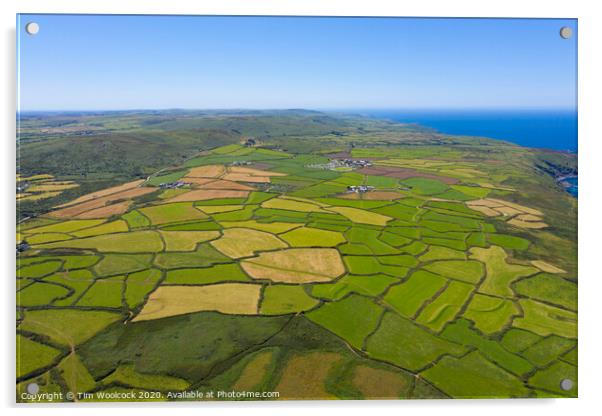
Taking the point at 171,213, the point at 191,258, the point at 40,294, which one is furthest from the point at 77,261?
the point at 171,213

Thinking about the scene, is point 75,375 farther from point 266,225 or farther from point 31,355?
point 266,225

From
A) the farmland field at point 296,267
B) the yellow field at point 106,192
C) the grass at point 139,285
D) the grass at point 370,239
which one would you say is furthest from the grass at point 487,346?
the yellow field at point 106,192

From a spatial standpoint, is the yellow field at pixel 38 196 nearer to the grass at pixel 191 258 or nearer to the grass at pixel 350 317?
the grass at pixel 191 258

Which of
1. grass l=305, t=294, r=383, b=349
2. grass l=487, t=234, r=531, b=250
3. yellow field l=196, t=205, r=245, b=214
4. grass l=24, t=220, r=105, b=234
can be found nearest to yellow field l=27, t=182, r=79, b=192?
grass l=24, t=220, r=105, b=234

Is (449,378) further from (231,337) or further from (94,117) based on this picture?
(94,117)

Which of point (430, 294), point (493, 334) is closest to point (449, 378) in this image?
point (493, 334)

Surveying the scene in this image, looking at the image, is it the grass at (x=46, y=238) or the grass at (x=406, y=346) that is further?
the grass at (x=46, y=238)
